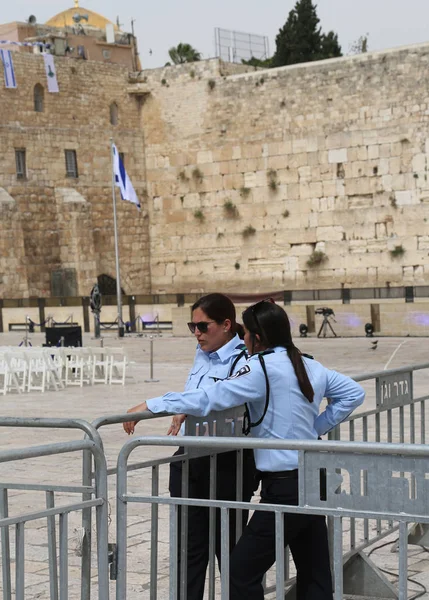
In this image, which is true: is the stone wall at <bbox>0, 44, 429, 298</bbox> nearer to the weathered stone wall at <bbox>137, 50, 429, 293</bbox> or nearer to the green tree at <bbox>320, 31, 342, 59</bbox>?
the weathered stone wall at <bbox>137, 50, 429, 293</bbox>

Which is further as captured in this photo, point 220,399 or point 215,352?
point 215,352

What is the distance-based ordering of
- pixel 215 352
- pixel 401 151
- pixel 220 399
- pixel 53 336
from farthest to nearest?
pixel 401 151, pixel 53 336, pixel 215 352, pixel 220 399

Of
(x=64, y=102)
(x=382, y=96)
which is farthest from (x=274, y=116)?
(x=64, y=102)

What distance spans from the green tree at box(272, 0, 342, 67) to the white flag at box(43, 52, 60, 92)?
35.4 ft

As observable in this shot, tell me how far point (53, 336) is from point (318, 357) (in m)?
3.70

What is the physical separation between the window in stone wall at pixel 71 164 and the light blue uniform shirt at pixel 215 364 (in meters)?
25.4

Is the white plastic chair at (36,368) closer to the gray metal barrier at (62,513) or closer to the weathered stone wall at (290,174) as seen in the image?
the gray metal barrier at (62,513)

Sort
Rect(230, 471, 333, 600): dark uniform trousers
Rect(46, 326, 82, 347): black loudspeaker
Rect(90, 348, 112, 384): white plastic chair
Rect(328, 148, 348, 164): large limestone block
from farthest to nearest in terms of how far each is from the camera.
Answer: Rect(328, 148, 348, 164): large limestone block, Rect(46, 326, 82, 347): black loudspeaker, Rect(90, 348, 112, 384): white plastic chair, Rect(230, 471, 333, 600): dark uniform trousers

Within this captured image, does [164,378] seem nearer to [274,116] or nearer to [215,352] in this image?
[215,352]

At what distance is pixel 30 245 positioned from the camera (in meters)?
28.2

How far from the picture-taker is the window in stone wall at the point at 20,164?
2836 cm

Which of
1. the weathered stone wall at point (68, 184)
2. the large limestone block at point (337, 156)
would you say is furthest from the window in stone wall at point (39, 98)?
the large limestone block at point (337, 156)

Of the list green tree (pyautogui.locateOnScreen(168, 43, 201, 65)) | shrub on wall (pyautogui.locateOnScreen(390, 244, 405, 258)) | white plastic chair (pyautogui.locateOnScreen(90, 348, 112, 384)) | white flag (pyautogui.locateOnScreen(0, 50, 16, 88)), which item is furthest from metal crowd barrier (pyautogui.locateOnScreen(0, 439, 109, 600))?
green tree (pyautogui.locateOnScreen(168, 43, 201, 65))

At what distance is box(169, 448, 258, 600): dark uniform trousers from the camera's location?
3.92m
